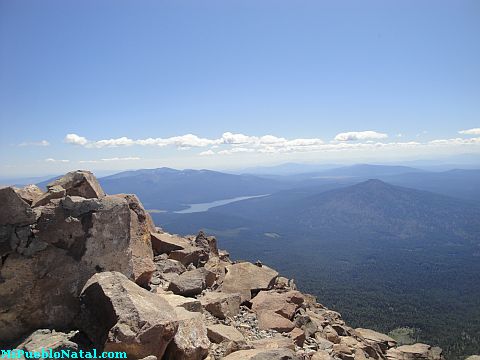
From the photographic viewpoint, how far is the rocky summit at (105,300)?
1080 centimetres

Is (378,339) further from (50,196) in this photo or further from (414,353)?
(50,196)

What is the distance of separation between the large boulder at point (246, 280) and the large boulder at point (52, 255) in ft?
25.7

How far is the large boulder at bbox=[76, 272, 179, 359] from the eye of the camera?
9.98 m

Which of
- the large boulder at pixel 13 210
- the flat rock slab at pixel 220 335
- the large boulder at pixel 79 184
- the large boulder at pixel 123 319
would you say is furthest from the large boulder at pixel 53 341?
the large boulder at pixel 79 184

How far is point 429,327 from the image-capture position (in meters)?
134

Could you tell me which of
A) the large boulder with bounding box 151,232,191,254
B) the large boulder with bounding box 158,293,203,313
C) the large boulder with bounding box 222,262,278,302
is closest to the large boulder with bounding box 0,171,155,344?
the large boulder with bounding box 158,293,203,313

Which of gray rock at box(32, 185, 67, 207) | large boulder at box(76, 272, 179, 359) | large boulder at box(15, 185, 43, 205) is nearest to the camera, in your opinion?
large boulder at box(76, 272, 179, 359)

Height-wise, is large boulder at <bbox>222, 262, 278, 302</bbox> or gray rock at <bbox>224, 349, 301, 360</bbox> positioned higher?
gray rock at <bbox>224, 349, 301, 360</bbox>

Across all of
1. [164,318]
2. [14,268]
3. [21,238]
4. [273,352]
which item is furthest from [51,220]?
[273,352]

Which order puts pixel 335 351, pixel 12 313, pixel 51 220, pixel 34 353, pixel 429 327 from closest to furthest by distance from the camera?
pixel 34 353
pixel 12 313
pixel 51 220
pixel 335 351
pixel 429 327

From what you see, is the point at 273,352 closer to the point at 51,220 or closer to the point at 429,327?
the point at 51,220

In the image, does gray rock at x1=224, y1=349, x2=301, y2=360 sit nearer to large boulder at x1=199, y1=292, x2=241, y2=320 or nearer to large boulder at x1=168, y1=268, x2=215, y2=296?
large boulder at x1=199, y1=292, x2=241, y2=320

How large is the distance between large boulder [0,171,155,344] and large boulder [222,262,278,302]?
7845mm

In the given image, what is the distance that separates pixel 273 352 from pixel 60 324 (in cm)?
737
